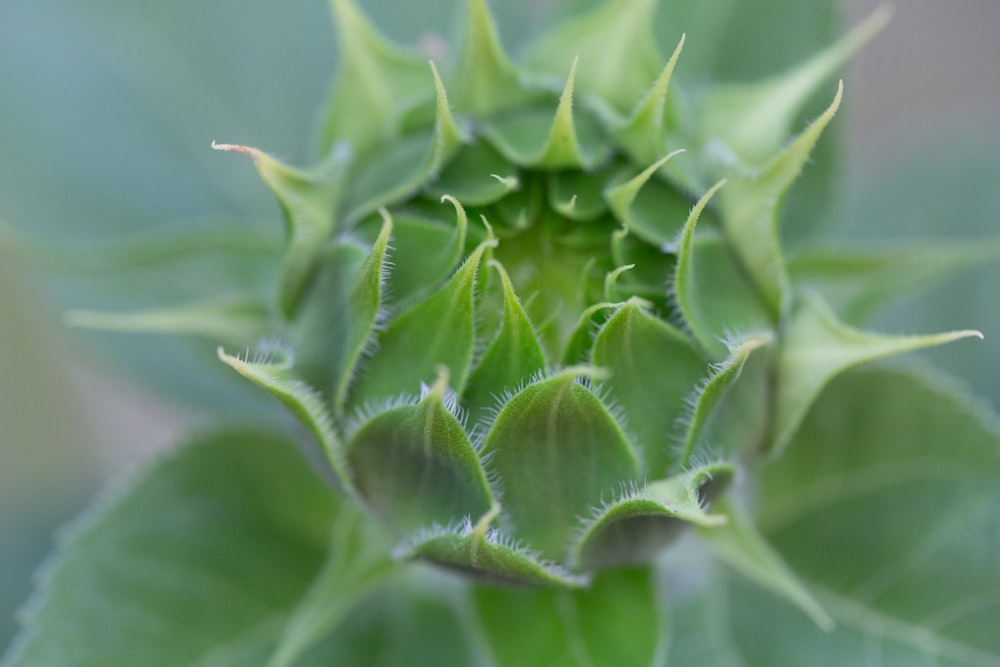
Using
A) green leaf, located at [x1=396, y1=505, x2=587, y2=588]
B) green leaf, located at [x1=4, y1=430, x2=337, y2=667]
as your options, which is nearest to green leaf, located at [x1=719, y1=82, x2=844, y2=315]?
green leaf, located at [x1=396, y1=505, x2=587, y2=588]

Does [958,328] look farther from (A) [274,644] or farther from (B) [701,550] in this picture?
(A) [274,644]

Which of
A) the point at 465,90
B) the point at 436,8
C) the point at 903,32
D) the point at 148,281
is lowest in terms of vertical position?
the point at 903,32

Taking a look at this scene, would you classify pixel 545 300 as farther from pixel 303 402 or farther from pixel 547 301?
pixel 303 402

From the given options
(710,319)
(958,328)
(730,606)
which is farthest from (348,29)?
(958,328)

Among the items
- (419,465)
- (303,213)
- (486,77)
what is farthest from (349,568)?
(486,77)

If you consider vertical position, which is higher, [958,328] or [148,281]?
[148,281]

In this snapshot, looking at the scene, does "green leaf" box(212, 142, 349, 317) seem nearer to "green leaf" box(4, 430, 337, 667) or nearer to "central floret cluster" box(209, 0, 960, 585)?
"central floret cluster" box(209, 0, 960, 585)

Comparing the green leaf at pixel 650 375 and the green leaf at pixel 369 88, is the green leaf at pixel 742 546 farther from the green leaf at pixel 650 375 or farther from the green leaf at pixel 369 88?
the green leaf at pixel 369 88

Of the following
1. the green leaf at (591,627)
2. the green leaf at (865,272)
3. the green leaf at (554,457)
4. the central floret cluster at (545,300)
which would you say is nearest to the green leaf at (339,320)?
the central floret cluster at (545,300)
